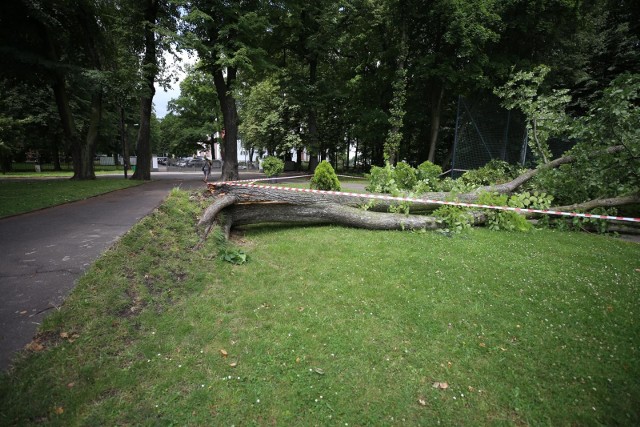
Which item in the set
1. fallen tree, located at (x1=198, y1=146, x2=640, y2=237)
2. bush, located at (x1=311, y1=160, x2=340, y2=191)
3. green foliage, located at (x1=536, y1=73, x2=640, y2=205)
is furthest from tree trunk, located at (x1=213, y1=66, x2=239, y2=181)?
green foliage, located at (x1=536, y1=73, x2=640, y2=205)

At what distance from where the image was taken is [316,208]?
736 centimetres

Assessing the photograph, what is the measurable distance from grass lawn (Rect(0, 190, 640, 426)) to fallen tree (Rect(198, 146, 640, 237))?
154 centimetres

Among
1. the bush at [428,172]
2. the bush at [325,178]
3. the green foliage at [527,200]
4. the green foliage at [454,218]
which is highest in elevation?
the bush at [428,172]

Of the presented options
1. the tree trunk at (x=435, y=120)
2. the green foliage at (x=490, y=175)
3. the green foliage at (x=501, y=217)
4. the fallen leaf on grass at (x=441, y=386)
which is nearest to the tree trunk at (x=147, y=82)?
the green foliage at (x=501, y=217)

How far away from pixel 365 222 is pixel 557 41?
21108 mm

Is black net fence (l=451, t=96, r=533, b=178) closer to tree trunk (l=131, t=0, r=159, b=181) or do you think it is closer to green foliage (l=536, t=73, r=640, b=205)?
green foliage (l=536, t=73, r=640, b=205)

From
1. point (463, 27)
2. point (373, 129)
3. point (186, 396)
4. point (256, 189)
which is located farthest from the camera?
point (373, 129)

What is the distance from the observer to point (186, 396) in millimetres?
2545

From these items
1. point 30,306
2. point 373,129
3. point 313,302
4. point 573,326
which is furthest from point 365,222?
point 373,129

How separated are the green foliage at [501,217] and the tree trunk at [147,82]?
1431cm

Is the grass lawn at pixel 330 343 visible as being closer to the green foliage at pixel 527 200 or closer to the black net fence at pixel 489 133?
the green foliage at pixel 527 200

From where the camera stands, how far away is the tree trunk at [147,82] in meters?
14.1

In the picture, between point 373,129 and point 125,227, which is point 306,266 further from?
point 373,129

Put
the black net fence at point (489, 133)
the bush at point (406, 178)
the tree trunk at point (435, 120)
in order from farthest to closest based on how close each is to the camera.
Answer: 1. the tree trunk at point (435, 120)
2. the black net fence at point (489, 133)
3. the bush at point (406, 178)
